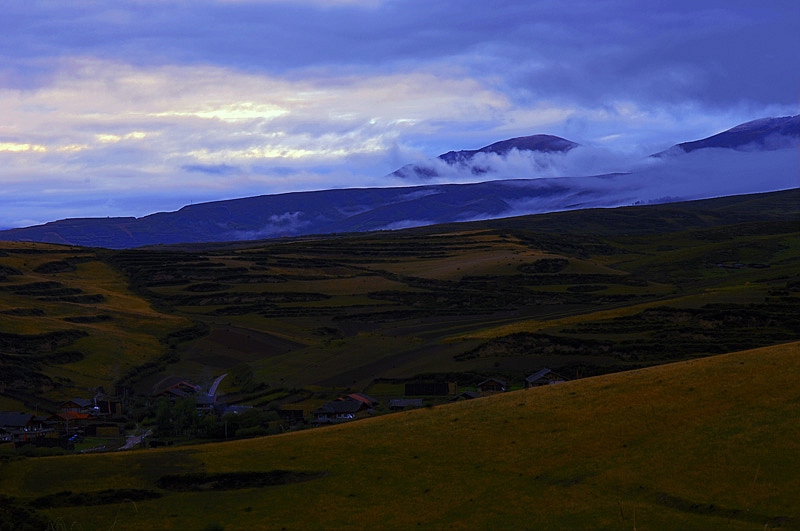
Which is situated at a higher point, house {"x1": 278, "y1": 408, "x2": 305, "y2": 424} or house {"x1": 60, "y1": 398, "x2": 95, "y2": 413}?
house {"x1": 60, "y1": 398, "x2": 95, "y2": 413}

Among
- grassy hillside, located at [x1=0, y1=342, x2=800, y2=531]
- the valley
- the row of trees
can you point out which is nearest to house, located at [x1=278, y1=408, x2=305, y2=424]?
the valley

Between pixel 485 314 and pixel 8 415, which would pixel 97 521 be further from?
pixel 485 314

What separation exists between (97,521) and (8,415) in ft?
174

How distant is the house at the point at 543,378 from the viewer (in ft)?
303

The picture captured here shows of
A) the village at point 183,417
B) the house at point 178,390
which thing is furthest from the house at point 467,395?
the house at point 178,390

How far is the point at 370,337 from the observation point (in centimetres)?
13300

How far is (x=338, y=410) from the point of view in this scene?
86.9m

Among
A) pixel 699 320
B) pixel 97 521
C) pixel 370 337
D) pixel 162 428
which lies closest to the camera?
pixel 97 521

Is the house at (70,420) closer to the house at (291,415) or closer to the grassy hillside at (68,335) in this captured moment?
the grassy hillside at (68,335)

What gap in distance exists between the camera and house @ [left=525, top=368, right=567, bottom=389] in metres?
92.5

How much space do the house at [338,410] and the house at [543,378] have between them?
56.6ft

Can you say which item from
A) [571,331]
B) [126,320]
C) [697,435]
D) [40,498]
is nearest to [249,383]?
[571,331]

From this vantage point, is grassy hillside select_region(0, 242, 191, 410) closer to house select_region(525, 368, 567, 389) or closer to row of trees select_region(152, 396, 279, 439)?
row of trees select_region(152, 396, 279, 439)

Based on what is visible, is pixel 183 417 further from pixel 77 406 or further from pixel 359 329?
pixel 359 329
